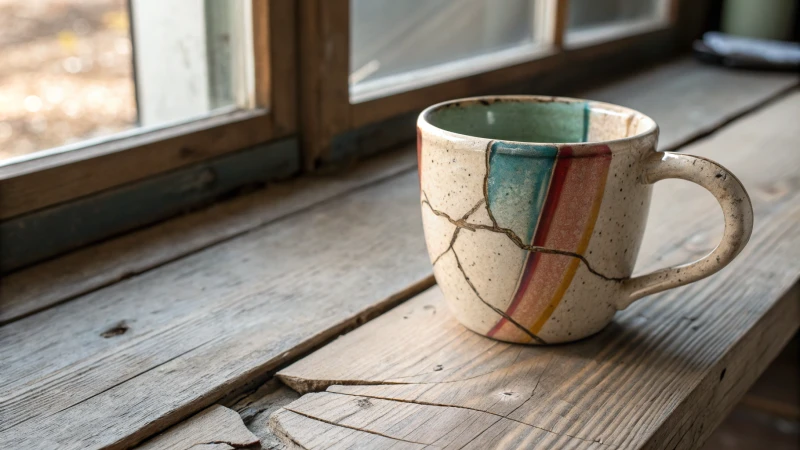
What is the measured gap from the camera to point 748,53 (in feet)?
4.88

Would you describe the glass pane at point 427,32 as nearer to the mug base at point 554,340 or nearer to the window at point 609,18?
the window at point 609,18

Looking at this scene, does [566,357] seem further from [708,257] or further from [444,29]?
[444,29]

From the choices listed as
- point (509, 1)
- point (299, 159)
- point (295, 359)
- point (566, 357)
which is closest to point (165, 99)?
point (299, 159)

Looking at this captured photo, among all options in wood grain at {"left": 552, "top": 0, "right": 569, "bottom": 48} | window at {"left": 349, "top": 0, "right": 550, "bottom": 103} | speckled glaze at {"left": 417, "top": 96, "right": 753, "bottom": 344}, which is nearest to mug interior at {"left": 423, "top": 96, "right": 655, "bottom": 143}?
speckled glaze at {"left": 417, "top": 96, "right": 753, "bottom": 344}

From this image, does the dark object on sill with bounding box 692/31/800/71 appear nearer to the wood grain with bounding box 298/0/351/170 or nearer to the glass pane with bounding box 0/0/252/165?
the wood grain with bounding box 298/0/351/170

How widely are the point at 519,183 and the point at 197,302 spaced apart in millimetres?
266

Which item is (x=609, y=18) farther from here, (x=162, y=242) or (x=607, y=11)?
(x=162, y=242)

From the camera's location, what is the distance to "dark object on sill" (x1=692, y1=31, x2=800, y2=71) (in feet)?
4.85

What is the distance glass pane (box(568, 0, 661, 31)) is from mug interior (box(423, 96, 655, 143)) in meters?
0.84

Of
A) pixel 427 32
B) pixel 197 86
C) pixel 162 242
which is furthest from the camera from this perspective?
A: pixel 427 32

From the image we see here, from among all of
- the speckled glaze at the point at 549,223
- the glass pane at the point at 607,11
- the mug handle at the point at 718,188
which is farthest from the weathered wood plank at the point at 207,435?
the glass pane at the point at 607,11

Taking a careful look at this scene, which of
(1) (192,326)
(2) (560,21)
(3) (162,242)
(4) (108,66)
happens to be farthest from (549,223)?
(2) (560,21)

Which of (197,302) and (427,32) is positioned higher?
(427,32)

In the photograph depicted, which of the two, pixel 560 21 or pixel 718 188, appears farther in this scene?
pixel 560 21
